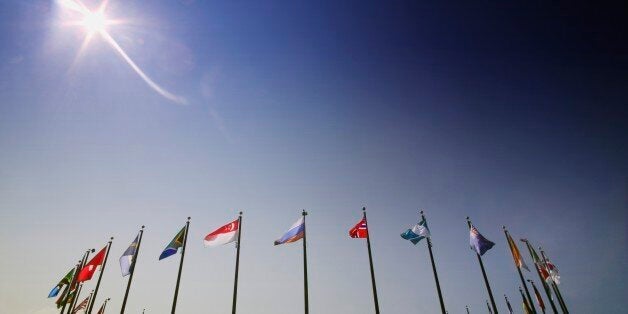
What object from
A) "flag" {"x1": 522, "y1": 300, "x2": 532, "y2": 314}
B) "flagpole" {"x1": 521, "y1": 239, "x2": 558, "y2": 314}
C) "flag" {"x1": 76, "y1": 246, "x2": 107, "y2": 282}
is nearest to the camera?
"flag" {"x1": 76, "y1": 246, "x2": 107, "y2": 282}

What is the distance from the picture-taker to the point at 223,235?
19.8 metres

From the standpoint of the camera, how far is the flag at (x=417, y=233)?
65.0ft

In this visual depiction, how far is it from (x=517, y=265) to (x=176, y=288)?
24.3m

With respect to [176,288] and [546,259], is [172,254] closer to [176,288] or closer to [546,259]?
[176,288]

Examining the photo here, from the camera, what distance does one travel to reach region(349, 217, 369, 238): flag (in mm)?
19844

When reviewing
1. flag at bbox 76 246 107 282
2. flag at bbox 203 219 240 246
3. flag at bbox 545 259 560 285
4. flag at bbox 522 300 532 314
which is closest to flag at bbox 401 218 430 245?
flag at bbox 203 219 240 246

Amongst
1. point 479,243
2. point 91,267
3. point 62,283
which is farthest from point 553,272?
point 62,283

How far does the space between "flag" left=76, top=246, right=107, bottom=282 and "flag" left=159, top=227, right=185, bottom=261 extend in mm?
7875

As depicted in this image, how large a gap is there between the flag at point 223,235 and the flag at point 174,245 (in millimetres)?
2507

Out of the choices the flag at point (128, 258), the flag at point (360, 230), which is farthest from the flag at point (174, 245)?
the flag at point (360, 230)

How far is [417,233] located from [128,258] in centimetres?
2037

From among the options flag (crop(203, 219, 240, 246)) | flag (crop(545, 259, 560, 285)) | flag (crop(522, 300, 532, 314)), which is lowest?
flag (crop(522, 300, 532, 314))

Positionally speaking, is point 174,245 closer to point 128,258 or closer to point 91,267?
point 128,258

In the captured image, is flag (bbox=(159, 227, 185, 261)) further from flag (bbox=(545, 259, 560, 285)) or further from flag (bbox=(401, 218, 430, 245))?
flag (bbox=(545, 259, 560, 285))
